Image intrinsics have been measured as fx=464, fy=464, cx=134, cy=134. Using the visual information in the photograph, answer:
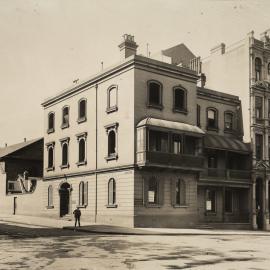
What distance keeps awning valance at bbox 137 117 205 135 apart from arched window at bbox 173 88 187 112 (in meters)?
1.55

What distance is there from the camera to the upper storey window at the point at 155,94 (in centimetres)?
3259

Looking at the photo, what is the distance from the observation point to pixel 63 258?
1379 centimetres

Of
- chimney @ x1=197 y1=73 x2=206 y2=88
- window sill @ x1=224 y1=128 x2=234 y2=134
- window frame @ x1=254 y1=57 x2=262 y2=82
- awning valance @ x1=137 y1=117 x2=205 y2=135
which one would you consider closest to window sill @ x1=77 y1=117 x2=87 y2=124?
awning valance @ x1=137 y1=117 x2=205 y2=135

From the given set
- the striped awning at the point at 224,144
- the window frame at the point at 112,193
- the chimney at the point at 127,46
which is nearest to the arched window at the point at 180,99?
the striped awning at the point at 224,144

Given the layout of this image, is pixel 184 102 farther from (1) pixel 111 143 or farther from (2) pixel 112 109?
(1) pixel 111 143

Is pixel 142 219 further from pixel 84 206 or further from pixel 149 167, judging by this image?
pixel 84 206

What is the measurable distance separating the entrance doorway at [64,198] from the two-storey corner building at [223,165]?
36.2ft

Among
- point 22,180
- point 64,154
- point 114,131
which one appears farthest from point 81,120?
point 22,180

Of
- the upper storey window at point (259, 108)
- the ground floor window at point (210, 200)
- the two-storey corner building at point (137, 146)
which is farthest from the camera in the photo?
the upper storey window at point (259, 108)

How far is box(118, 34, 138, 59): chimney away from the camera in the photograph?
36.2 m

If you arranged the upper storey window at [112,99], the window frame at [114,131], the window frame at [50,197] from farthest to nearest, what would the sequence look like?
1. the window frame at [50,197]
2. the upper storey window at [112,99]
3. the window frame at [114,131]

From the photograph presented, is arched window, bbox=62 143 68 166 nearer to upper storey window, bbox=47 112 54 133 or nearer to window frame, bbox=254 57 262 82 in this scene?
upper storey window, bbox=47 112 54 133

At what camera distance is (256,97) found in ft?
131

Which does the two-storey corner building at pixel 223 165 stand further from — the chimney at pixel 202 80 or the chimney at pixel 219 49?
the chimney at pixel 219 49
